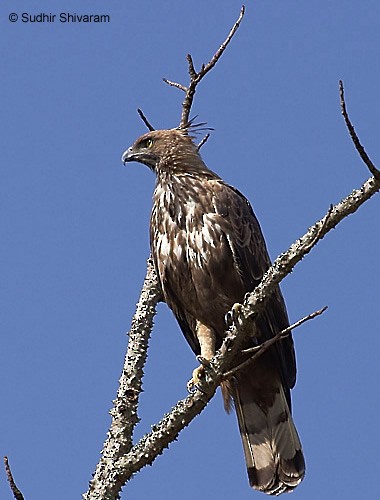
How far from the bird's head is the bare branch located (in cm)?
148

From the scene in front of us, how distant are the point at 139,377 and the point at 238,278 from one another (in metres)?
1.14

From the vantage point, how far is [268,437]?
5766 mm

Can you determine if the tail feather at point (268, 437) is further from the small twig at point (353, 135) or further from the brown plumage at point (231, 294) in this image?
the small twig at point (353, 135)

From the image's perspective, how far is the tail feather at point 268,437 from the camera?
560cm

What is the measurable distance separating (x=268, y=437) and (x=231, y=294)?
1035 mm

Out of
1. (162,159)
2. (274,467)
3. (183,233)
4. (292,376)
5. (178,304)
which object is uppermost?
(162,159)

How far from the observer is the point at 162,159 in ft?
21.2

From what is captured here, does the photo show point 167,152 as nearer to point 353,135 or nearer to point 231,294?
point 231,294

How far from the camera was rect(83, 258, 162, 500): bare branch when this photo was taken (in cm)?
419

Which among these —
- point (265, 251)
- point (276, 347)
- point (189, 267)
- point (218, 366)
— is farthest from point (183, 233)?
point (218, 366)

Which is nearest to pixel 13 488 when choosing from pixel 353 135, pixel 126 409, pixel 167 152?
pixel 126 409

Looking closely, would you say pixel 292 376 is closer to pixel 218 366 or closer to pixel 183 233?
pixel 183 233

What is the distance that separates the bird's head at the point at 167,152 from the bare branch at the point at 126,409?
1.48 metres

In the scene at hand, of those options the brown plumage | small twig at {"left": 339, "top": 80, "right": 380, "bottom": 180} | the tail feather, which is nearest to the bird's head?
the brown plumage
